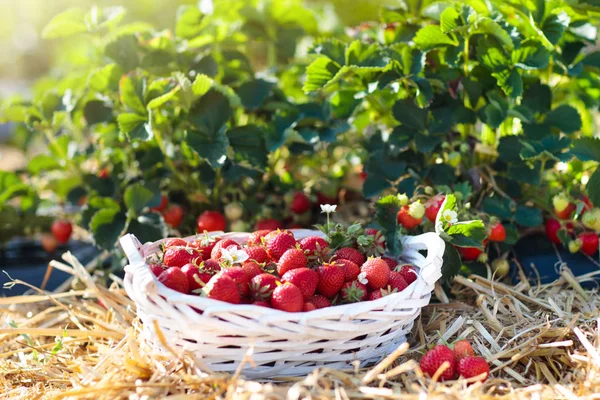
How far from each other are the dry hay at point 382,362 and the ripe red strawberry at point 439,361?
0.03m

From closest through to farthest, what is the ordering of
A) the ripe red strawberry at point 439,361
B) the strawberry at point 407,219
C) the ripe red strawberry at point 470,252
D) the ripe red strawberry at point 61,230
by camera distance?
the ripe red strawberry at point 439,361, the strawberry at point 407,219, the ripe red strawberry at point 470,252, the ripe red strawberry at point 61,230

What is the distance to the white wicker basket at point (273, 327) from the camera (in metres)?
1.27

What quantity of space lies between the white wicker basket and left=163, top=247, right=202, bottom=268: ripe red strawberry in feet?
0.26

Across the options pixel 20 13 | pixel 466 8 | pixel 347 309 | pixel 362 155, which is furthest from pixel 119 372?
pixel 20 13

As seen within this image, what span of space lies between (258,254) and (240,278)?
0.54 feet

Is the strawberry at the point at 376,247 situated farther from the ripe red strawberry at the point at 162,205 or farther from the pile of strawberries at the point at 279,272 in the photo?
the ripe red strawberry at the point at 162,205

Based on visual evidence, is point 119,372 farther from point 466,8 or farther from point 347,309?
point 466,8

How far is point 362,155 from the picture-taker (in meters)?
2.29

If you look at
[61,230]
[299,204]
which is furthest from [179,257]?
[61,230]

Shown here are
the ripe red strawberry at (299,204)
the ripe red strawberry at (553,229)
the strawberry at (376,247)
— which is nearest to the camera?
the strawberry at (376,247)

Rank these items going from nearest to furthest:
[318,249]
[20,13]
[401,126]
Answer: [318,249], [401,126], [20,13]

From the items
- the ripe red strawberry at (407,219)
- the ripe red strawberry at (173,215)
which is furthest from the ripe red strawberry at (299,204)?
the ripe red strawberry at (407,219)

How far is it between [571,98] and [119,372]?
6.57ft

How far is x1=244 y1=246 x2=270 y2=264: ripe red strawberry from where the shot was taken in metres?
1.50
